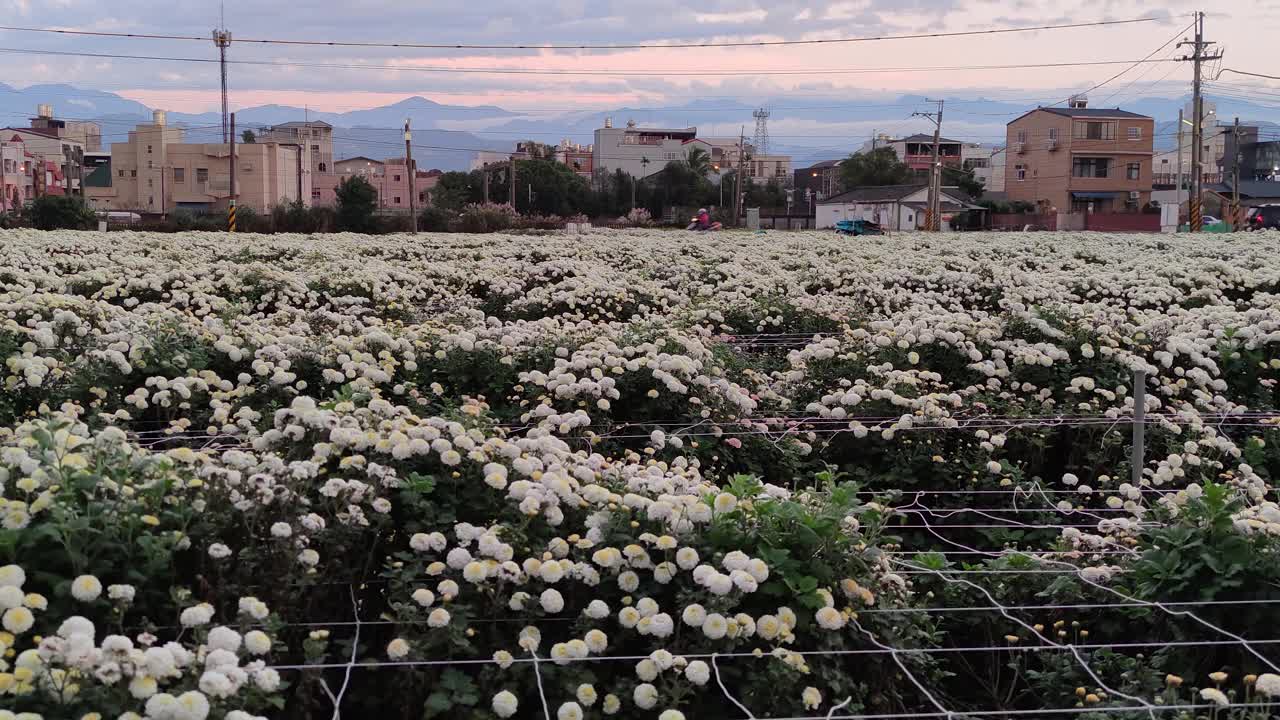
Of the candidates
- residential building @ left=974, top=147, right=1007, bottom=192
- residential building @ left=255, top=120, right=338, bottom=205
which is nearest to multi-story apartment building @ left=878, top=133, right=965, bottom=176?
residential building @ left=974, top=147, right=1007, bottom=192

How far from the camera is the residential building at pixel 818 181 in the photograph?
122m

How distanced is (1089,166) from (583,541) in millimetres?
91773

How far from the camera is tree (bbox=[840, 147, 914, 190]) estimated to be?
345ft

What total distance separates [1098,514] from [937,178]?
187ft

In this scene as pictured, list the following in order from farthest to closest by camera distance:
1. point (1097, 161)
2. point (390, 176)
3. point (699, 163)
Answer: point (390, 176) → point (699, 163) → point (1097, 161)

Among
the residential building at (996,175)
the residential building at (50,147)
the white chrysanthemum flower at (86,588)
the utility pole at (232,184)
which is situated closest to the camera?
the white chrysanthemum flower at (86,588)

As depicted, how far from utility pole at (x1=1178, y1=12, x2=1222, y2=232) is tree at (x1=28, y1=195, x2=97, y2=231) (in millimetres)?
41595

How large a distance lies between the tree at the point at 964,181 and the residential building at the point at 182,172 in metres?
54.3

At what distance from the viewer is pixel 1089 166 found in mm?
88250

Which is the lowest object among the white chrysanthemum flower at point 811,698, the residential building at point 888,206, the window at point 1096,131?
the white chrysanthemum flower at point 811,698

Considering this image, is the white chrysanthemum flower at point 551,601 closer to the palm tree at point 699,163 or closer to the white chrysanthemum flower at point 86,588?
the white chrysanthemum flower at point 86,588

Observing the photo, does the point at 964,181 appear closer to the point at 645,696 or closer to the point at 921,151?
the point at 921,151

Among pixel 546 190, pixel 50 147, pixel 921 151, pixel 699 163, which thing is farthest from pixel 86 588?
pixel 50 147

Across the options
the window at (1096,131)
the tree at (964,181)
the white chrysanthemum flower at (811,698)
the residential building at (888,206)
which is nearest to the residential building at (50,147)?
the residential building at (888,206)
